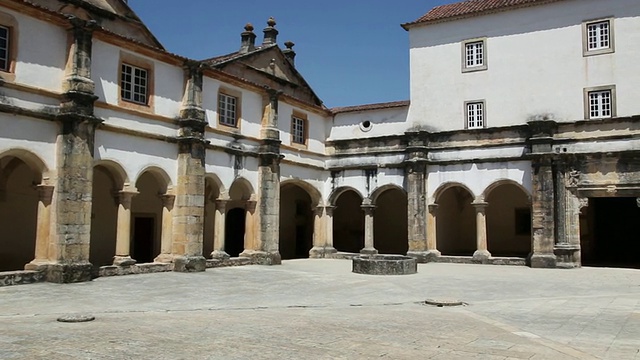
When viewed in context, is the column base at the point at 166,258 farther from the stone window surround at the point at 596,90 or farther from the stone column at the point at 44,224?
the stone window surround at the point at 596,90

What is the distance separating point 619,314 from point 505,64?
46.9 ft

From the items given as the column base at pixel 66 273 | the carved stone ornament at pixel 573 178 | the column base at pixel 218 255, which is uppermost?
the carved stone ornament at pixel 573 178

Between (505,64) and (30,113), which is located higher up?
(505,64)

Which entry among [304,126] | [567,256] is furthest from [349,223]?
[567,256]

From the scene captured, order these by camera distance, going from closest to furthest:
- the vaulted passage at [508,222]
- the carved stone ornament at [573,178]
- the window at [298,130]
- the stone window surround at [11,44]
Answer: the stone window surround at [11,44] < the carved stone ornament at [573,178] < the window at [298,130] < the vaulted passage at [508,222]

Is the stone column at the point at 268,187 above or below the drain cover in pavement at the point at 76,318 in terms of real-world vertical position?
above

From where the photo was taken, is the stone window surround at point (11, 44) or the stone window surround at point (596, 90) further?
the stone window surround at point (596, 90)

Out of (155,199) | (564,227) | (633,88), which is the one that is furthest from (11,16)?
(633,88)

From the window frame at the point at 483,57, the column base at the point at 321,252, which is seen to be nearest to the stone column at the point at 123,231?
the column base at the point at 321,252

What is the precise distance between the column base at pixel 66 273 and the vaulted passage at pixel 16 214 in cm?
375

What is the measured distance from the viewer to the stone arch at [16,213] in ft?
54.4

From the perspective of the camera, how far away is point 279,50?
79.3ft

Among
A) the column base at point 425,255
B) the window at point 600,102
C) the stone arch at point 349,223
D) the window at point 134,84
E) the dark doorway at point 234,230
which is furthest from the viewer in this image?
the stone arch at point 349,223

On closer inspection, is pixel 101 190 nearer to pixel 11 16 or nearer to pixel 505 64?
pixel 11 16
